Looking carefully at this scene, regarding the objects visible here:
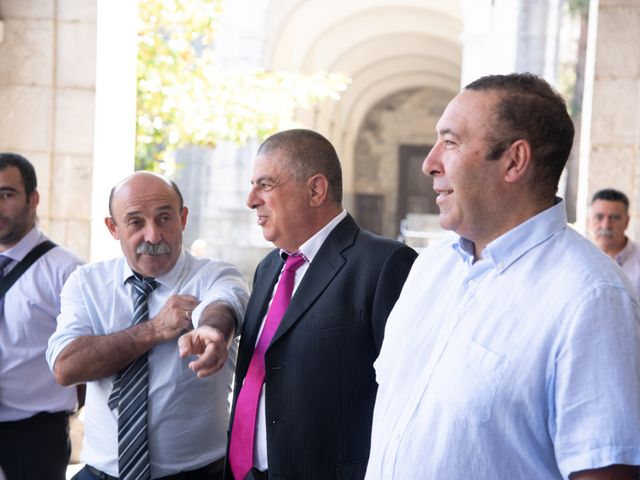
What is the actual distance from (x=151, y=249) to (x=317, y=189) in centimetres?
58

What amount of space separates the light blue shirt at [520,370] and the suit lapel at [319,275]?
0.72 m

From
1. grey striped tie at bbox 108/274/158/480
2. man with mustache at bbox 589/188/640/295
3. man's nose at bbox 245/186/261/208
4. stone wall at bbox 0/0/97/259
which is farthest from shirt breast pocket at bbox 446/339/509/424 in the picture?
stone wall at bbox 0/0/97/259

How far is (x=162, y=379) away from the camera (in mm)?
2750

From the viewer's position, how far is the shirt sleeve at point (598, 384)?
5.01 ft

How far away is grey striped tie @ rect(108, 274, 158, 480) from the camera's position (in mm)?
2660

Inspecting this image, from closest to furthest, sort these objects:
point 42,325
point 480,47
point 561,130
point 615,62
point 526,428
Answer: point 526,428
point 561,130
point 42,325
point 615,62
point 480,47

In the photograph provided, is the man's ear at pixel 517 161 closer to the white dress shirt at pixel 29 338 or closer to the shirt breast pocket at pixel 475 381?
the shirt breast pocket at pixel 475 381

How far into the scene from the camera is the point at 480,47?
11219mm

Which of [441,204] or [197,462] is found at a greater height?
[441,204]

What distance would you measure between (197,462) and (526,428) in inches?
56.6

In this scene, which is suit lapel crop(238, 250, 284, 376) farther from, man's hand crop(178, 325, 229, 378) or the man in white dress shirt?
the man in white dress shirt

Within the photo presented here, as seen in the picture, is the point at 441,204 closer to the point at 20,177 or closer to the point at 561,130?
the point at 561,130

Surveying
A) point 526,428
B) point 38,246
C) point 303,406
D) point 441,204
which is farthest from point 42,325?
point 526,428

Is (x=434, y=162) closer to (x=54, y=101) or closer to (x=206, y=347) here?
(x=206, y=347)
